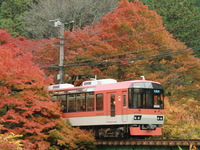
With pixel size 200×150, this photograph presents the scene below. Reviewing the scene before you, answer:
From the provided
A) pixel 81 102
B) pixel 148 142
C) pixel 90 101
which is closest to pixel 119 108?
pixel 90 101

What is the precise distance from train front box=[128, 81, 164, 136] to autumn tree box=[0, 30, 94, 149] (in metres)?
2.71

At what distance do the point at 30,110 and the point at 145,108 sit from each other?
5.83m

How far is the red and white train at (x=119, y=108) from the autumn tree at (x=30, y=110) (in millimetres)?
1278

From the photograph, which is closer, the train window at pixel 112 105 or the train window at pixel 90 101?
the train window at pixel 112 105

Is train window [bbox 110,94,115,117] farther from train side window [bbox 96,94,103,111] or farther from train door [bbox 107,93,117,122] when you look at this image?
train side window [bbox 96,94,103,111]

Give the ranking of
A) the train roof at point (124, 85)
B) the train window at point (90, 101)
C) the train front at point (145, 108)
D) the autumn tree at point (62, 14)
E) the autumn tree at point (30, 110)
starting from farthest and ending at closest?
the autumn tree at point (62, 14)
the train window at point (90, 101)
the train roof at point (124, 85)
the train front at point (145, 108)
the autumn tree at point (30, 110)

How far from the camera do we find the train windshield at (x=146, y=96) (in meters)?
25.5

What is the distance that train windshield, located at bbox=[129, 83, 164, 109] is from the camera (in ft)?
83.8

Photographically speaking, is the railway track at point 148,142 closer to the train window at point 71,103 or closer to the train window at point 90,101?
the train window at point 90,101

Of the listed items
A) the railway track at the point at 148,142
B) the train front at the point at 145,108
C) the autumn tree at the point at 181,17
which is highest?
the autumn tree at the point at 181,17

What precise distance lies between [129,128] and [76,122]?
4.00 metres

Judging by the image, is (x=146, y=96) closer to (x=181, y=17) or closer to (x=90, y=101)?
(x=90, y=101)

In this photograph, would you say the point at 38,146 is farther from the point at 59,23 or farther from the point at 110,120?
the point at 59,23

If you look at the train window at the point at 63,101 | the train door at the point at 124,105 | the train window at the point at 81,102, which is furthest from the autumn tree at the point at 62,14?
the train door at the point at 124,105
